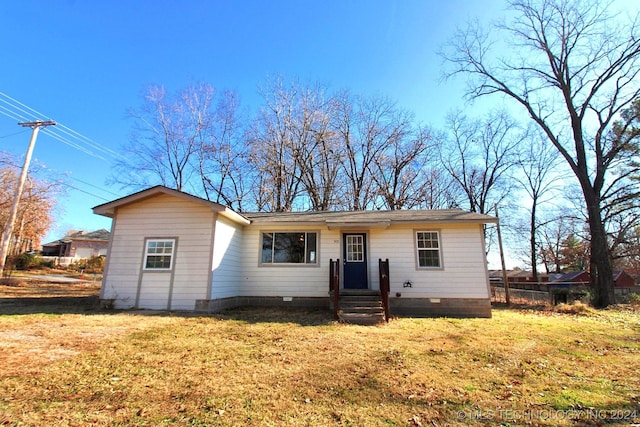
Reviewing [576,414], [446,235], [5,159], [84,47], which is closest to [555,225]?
[446,235]

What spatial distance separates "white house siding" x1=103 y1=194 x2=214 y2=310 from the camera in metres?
8.79

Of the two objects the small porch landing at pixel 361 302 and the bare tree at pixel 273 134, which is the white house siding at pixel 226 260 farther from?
the bare tree at pixel 273 134

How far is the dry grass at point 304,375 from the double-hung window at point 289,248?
3.55 meters

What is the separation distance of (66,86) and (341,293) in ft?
56.4

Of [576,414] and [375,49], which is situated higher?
[375,49]

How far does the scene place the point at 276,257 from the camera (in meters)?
10.4

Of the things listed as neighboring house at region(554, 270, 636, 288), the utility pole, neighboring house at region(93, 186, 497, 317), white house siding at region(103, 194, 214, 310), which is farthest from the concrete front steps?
neighboring house at region(554, 270, 636, 288)

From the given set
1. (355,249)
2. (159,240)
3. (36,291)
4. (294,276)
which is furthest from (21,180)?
(355,249)

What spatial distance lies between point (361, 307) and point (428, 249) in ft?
10.4

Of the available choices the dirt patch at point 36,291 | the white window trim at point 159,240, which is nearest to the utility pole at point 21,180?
the dirt patch at point 36,291

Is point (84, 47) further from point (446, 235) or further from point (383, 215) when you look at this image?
point (446, 235)

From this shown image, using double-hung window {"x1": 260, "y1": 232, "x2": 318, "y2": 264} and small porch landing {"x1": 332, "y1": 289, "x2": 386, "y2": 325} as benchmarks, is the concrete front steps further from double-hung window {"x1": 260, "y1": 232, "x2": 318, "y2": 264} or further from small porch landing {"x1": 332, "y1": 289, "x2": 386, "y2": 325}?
double-hung window {"x1": 260, "y1": 232, "x2": 318, "y2": 264}

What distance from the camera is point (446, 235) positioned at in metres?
9.89

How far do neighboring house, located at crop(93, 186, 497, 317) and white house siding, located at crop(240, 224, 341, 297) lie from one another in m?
0.03
